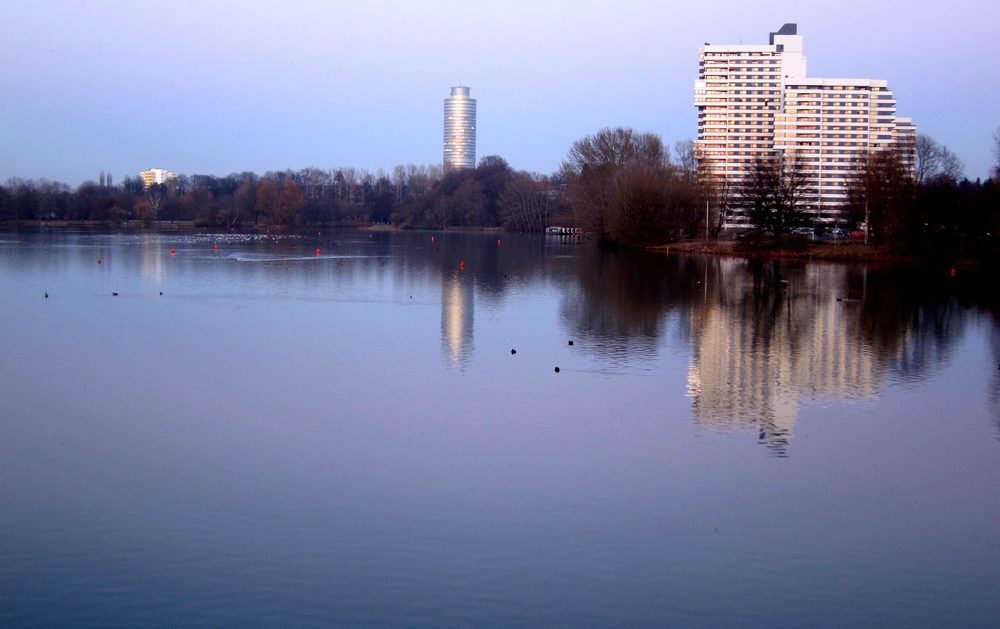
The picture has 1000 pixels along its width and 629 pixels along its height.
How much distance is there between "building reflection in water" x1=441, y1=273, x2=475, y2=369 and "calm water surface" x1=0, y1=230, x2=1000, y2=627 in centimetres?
20

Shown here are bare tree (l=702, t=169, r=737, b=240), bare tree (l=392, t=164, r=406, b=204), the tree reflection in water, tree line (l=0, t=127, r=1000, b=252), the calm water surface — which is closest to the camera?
the calm water surface

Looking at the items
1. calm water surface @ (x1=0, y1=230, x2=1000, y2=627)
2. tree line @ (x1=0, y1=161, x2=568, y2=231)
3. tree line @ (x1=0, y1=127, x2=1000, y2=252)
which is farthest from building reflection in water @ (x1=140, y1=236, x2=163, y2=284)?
tree line @ (x1=0, y1=161, x2=568, y2=231)

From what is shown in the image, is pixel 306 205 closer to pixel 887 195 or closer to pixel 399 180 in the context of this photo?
pixel 399 180

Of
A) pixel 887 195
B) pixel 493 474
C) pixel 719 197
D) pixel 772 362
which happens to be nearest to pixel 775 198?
pixel 887 195

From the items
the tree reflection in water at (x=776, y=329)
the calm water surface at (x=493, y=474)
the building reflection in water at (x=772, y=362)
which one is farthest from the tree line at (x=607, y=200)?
the calm water surface at (x=493, y=474)

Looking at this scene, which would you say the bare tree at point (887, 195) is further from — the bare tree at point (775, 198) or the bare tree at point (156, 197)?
the bare tree at point (156, 197)

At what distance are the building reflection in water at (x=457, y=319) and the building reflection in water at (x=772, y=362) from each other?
12.5 ft

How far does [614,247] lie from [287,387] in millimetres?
46790

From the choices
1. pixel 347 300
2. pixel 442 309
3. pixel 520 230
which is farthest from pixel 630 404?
pixel 520 230

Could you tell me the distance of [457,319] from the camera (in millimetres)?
18312

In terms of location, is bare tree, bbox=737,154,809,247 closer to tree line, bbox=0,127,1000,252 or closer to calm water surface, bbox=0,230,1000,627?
tree line, bbox=0,127,1000,252

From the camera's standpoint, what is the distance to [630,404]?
1059 centimetres

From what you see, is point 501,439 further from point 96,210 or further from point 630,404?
point 96,210

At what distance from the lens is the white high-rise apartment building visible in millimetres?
112500
